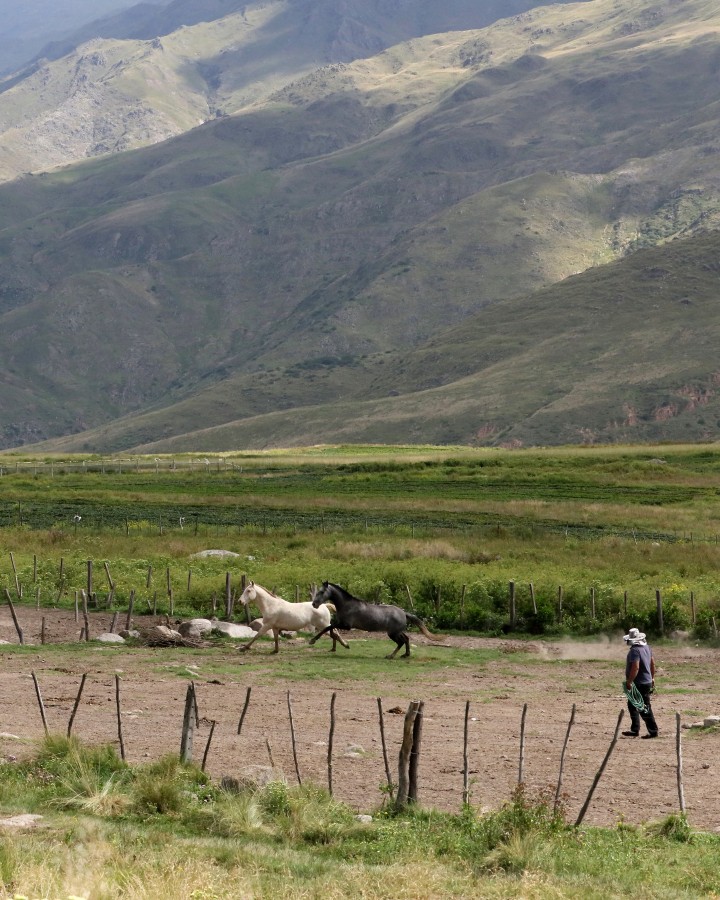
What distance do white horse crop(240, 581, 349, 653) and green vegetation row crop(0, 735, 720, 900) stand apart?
14554 mm

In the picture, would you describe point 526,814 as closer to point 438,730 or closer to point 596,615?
point 438,730

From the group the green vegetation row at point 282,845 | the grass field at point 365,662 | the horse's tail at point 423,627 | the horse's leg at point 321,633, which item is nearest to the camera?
the green vegetation row at point 282,845

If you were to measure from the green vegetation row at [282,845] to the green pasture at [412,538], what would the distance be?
2216 cm

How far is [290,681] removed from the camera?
28859 millimetres

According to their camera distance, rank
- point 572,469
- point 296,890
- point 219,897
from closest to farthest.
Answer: point 219,897, point 296,890, point 572,469

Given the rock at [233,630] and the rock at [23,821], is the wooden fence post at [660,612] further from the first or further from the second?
the rock at [23,821]

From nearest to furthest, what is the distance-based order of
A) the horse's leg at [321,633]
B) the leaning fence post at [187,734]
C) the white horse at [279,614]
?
the leaning fence post at [187,734] → the white horse at [279,614] → the horse's leg at [321,633]

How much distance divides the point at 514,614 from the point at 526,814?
2506 cm

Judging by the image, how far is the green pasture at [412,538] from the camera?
139ft

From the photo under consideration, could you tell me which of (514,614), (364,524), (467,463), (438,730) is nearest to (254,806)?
(438,730)

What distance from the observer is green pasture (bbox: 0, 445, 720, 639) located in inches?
1673

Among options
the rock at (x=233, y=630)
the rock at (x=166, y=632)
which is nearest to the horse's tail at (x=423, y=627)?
the rock at (x=233, y=630)

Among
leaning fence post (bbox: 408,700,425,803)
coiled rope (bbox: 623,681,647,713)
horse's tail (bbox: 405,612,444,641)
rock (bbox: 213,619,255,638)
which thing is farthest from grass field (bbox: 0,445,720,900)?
rock (bbox: 213,619,255,638)

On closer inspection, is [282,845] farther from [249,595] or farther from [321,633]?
[321,633]
